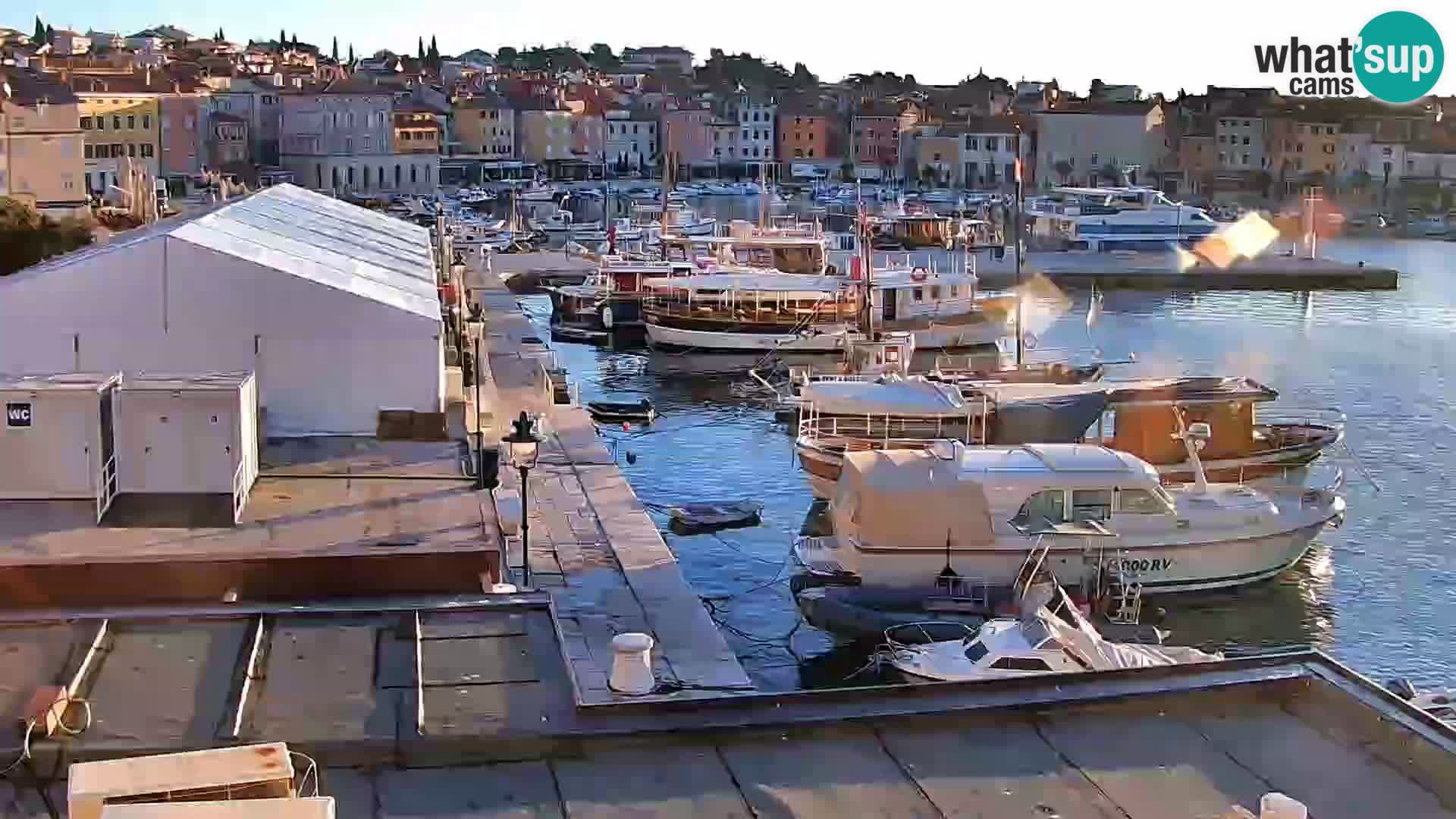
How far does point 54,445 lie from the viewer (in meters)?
8.43

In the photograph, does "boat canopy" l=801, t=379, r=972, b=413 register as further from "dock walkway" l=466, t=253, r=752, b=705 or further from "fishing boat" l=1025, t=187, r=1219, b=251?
"fishing boat" l=1025, t=187, r=1219, b=251

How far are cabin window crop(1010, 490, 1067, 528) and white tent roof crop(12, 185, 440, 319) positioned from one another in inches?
180

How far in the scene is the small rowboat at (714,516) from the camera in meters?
15.7

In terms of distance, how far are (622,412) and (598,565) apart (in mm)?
10632

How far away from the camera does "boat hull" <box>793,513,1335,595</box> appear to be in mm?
12930

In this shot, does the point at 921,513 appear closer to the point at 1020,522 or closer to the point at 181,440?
the point at 1020,522

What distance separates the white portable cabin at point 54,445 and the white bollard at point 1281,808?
628 cm

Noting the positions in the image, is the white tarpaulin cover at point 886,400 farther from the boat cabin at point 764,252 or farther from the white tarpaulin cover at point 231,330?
the boat cabin at point 764,252

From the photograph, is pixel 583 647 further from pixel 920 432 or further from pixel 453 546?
pixel 920 432

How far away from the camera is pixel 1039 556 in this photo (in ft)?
42.2

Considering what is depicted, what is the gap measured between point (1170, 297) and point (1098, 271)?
381cm

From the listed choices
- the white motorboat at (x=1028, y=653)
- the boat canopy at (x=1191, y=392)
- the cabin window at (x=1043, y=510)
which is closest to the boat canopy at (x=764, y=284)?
the boat canopy at (x=1191, y=392)

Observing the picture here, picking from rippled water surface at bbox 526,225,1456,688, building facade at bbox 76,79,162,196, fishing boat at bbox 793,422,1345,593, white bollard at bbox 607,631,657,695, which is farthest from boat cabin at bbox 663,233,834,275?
white bollard at bbox 607,631,657,695

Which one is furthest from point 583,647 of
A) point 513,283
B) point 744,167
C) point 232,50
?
point 232,50
